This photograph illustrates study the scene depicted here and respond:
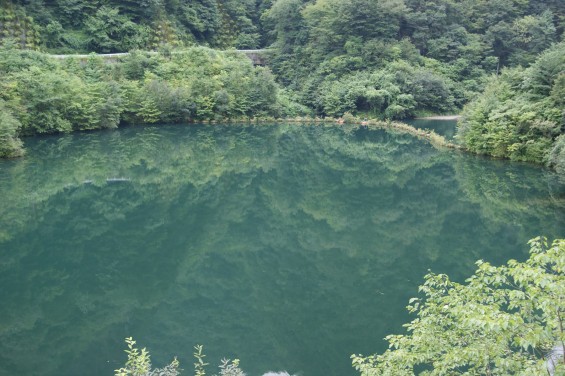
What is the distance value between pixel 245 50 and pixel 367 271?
3963 cm

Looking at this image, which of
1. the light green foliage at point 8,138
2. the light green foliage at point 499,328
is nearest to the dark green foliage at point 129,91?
the light green foliage at point 8,138

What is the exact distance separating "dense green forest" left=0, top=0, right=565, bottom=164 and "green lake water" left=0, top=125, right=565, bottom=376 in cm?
326

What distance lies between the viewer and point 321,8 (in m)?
46.6

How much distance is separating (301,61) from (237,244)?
36123mm

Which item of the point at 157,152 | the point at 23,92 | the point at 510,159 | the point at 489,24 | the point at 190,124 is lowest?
the point at 510,159

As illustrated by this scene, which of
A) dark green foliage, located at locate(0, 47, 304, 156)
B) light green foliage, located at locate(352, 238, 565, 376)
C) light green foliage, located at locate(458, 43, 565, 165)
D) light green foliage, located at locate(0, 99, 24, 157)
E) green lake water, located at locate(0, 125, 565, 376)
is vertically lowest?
light green foliage, located at locate(352, 238, 565, 376)

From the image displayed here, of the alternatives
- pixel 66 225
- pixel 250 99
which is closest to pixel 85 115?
pixel 250 99

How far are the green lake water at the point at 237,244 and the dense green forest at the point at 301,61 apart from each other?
128 inches

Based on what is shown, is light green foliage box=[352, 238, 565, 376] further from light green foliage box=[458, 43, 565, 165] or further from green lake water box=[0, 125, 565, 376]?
light green foliage box=[458, 43, 565, 165]

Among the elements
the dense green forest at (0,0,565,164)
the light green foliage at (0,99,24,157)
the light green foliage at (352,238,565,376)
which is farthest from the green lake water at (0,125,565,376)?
the dense green forest at (0,0,565,164)

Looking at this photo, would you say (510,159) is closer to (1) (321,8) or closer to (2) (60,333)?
(2) (60,333)

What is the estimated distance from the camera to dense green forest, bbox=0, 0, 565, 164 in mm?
26703

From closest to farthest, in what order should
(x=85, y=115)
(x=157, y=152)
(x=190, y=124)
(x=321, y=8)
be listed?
(x=157, y=152), (x=85, y=115), (x=190, y=124), (x=321, y=8)

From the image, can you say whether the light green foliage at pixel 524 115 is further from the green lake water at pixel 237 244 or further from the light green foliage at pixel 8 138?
the light green foliage at pixel 8 138
